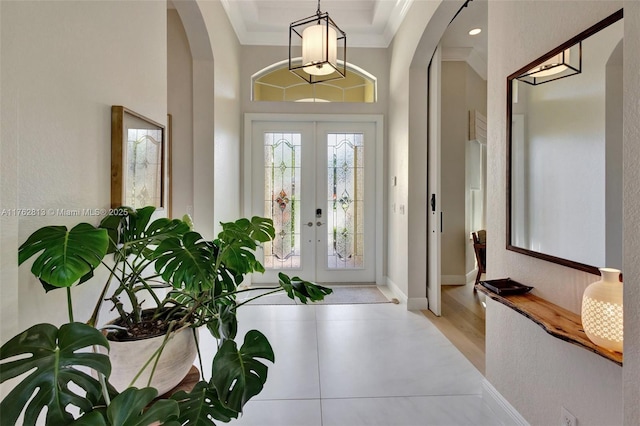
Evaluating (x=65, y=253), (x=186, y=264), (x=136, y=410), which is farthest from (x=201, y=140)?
(x=136, y=410)

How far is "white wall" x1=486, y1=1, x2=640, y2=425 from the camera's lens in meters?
1.22

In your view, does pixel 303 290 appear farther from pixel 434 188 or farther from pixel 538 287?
pixel 434 188

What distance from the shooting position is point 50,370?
682 millimetres

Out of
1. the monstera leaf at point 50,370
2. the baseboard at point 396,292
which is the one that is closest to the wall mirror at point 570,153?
the monstera leaf at point 50,370

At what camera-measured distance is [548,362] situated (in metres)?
1.51

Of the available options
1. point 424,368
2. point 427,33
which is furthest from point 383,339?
point 427,33

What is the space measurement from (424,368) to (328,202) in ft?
8.65

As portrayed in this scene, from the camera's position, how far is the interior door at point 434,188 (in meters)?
3.34

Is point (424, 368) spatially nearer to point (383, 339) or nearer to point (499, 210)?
point (383, 339)

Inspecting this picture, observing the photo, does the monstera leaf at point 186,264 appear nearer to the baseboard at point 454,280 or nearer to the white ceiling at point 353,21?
the white ceiling at point 353,21

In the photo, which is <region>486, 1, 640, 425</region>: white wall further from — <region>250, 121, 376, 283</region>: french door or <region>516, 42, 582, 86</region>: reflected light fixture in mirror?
<region>250, 121, 376, 283</region>: french door

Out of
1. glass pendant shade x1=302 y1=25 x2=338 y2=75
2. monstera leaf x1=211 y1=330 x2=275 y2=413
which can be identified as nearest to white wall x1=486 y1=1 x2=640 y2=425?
monstera leaf x1=211 y1=330 x2=275 y2=413

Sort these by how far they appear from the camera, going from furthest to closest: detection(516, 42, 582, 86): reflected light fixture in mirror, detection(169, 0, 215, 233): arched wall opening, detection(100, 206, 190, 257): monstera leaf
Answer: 1. detection(169, 0, 215, 233): arched wall opening
2. detection(516, 42, 582, 86): reflected light fixture in mirror
3. detection(100, 206, 190, 257): monstera leaf

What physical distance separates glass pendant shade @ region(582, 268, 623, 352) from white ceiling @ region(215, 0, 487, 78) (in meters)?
3.43
